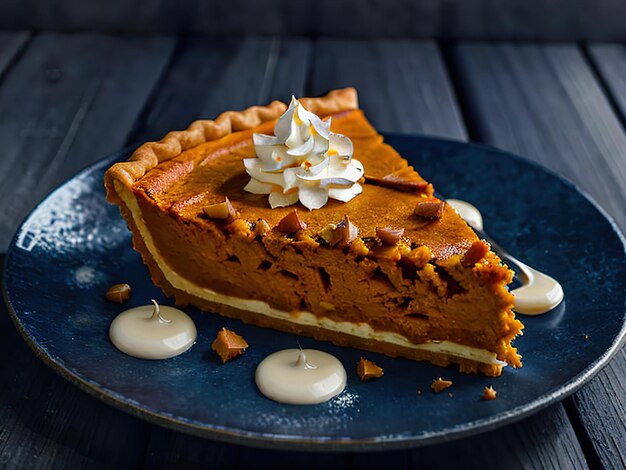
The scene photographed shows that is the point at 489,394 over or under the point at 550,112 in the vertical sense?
over

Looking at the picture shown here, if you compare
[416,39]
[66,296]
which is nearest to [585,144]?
[416,39]

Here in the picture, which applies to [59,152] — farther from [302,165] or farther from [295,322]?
[295,322]

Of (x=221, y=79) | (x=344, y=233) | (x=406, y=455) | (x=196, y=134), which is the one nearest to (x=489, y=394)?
(x=406, y=455)

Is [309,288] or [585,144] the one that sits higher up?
[309,288]

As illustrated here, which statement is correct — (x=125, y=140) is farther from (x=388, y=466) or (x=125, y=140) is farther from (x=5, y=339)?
(x=388, y=466)

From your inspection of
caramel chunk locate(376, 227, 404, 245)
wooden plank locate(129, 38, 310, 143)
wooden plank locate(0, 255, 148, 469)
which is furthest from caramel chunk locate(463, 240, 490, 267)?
wooden plank locate(129, 38, 310, 143)

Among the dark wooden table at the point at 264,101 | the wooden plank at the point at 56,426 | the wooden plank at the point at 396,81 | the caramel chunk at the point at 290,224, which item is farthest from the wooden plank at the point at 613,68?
the wooden plank at the point at 56,426

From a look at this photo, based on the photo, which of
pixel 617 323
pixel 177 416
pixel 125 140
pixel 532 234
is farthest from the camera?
pixel 125 140
